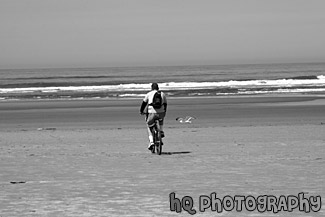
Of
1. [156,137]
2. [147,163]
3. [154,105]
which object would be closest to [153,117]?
[154,105]

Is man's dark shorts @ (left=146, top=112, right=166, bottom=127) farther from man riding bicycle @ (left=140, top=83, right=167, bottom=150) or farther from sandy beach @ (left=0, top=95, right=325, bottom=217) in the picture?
sandy beach @ (left=0, top=95, right=325, bottom=217)

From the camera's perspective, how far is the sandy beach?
842cm

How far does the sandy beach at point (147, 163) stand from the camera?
842cm

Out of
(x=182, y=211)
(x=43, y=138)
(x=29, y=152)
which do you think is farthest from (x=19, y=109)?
(x=182, y=211)

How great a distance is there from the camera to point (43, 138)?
1778 centimetres

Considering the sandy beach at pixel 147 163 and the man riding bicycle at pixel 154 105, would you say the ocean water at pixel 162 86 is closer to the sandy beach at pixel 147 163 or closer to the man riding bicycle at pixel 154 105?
the sandy beach at pixel 147 163

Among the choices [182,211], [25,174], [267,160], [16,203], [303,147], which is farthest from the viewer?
[303,147]

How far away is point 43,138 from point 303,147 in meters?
7.49

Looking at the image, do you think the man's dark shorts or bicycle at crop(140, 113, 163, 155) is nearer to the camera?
bicycle at crop(140, 113, 163, 155)

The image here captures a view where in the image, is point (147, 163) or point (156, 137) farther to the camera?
point (156, 137)

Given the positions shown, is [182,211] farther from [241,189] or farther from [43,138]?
[43,138]

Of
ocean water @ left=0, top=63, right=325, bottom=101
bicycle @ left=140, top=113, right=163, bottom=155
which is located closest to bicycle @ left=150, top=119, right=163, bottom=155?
bicycle @ left=140, top=113, right=163, bottom=155

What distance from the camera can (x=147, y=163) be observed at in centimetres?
1222

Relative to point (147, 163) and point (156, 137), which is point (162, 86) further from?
point (147, 163)
